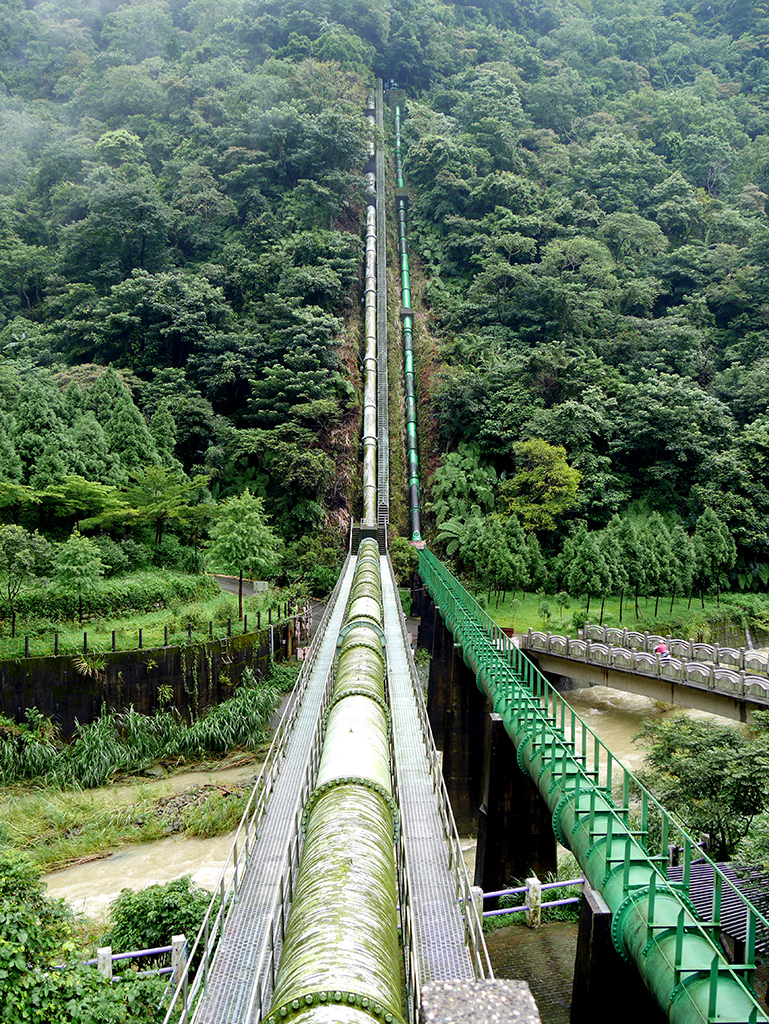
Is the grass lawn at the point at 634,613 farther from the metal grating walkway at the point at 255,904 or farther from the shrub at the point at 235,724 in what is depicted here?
the metal grating walkway at the point at 255,904

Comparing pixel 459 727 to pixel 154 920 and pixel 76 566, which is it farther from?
pixel 76 566

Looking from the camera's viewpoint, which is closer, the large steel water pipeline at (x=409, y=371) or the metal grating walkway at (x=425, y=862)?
the metal grating walkway at (x=425, y=862)

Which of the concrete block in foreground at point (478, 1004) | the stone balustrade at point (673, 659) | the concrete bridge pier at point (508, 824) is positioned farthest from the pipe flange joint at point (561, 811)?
the stone balustrade at point (673, 659)

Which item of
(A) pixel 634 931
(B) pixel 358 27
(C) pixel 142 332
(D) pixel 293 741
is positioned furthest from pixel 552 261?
(B) pixel 358 27

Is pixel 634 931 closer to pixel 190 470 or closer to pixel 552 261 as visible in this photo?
pixel 190 470

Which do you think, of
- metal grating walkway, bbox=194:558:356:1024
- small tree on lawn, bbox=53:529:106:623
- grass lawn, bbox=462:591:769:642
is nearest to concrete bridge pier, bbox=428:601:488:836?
metal grating walkway, bbox=194:558:356:1024
